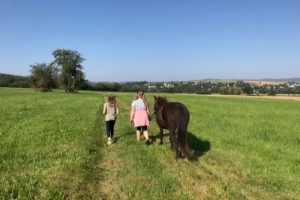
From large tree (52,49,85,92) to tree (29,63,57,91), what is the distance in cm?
269

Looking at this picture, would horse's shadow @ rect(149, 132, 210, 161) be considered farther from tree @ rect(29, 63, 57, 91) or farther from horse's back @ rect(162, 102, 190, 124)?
tree @ rect(29, 63, 57, 91)

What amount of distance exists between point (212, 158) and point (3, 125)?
11051mm

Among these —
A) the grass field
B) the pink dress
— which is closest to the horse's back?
the grass field

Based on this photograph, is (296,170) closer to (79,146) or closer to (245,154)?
(245,154)

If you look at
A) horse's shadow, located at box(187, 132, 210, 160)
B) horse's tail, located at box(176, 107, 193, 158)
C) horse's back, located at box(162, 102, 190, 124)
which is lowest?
horse's shadow, located at box(187, 132, 210, 160)

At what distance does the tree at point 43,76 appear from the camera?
83125 millimetres

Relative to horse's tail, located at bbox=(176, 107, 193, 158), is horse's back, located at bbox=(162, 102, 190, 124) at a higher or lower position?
higher

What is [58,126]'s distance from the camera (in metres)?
15.3

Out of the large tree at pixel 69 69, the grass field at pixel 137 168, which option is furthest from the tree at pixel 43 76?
the grass field at pixel 137 168

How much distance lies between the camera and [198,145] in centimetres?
1213

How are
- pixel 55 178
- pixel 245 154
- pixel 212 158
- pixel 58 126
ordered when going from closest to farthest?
pixel 55 178 < pixel 212 158 < pixel 245 154 < pixel 58 126

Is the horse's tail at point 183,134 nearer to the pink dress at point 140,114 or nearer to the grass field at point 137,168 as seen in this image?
the grass field at point 137,168

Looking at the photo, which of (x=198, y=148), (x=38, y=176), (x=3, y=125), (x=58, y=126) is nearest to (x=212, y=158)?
(x=198, y=148)

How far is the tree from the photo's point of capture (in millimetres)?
83125
